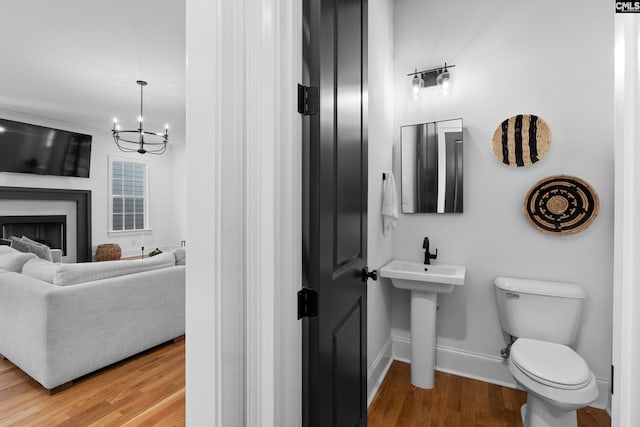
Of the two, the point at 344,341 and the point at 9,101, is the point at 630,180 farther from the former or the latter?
the point at 9,101

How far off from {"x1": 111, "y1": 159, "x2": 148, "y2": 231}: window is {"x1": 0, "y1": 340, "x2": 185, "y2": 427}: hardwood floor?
444 centimetres

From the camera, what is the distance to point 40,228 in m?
5.42

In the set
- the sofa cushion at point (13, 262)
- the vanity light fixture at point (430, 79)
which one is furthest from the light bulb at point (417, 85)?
the sofa cushion at point (13, 262)

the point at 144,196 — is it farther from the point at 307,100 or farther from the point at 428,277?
the point at 307,100

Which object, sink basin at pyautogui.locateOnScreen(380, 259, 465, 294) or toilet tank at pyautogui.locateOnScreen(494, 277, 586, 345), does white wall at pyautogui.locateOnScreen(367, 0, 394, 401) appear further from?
toilet tank at pyautogui.locateOnScreen(494, 277, 586, 345)

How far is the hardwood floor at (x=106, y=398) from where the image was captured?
6.09ft

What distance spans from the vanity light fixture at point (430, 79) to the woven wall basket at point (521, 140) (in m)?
0.51

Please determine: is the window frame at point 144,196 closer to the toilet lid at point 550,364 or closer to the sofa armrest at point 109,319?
the sofa armrest at point 109,319

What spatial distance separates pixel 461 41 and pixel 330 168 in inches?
76.2

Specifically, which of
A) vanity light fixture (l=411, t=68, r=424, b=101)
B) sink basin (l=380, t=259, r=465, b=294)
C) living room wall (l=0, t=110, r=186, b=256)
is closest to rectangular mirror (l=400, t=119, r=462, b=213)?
vanity light fixture (l=411, t=68, r=424, b=101)

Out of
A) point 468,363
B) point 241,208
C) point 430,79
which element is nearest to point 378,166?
point 430,79

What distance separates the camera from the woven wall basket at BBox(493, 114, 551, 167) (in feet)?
6.83

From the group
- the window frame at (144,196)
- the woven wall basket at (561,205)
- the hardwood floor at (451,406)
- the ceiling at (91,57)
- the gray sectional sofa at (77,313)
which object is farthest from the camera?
the window frame at (144,196)

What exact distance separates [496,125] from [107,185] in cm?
682
